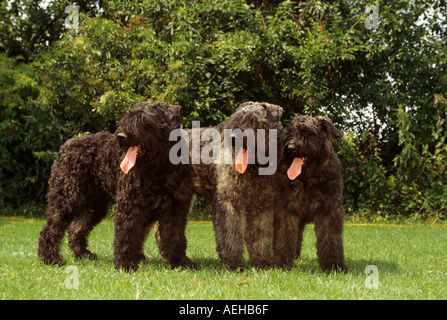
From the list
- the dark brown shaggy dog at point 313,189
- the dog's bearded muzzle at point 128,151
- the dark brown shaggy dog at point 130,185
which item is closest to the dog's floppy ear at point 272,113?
the dark brown shaggy dog at point 313,189

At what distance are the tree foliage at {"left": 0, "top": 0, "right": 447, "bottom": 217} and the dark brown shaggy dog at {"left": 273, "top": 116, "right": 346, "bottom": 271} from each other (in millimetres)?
5114

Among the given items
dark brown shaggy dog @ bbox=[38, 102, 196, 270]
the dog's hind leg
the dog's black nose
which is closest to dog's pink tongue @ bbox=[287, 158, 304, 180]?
the dog's hind leg

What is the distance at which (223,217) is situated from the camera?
14.5 feet

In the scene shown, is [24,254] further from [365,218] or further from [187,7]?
[365,218]

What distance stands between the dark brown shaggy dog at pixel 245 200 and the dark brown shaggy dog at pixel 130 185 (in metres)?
0.49

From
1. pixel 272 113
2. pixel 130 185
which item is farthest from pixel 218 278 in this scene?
pixel 272 113

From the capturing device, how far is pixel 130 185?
4422 millimetres

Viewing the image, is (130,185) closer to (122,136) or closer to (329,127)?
(122,136)

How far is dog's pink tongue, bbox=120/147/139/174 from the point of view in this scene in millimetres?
4242

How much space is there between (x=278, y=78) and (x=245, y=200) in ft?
22.1

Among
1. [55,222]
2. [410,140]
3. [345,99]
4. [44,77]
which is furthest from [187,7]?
[55,222]

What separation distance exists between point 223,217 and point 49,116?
8.06m

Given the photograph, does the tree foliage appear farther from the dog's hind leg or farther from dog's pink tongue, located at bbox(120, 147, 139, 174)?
the dog's hind leg

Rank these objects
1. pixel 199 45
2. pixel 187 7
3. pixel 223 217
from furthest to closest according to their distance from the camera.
→ pixel 187 7
pixel 199 45
pixel 223 217
